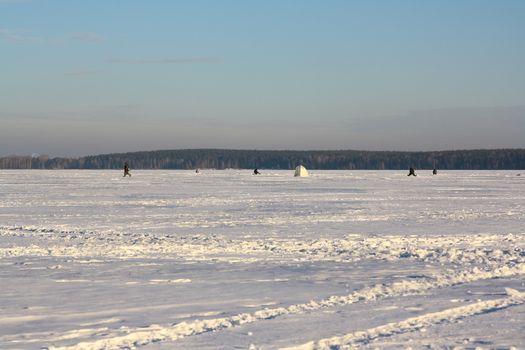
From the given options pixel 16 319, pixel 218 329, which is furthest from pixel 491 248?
pixel 16 319

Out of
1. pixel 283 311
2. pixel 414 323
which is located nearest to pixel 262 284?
pixel 283 311

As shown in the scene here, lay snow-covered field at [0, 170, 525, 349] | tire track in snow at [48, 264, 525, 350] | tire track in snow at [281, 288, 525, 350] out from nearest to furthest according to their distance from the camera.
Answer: tire track in snow at [281, 288, 525, 350], tire track in snow at [48, 264, 525, 350], snow-covered field at [0, 170, 525, 349]

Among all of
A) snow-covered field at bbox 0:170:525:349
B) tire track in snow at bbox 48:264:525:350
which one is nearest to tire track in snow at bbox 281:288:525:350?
snow-covered field at bbox 0:170:525:349

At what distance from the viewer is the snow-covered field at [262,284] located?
6344 mm

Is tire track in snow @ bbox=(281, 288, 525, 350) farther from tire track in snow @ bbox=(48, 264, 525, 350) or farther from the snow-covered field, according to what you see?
tire track in snow @ bbox=(48, 264, 525, 350)

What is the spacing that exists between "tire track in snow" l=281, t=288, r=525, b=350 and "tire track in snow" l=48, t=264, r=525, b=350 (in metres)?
0.32

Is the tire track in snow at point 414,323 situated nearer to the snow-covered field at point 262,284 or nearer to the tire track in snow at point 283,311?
the snow-covered field at point 262,284

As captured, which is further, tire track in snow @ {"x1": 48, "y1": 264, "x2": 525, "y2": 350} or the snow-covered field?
the snow-covered field

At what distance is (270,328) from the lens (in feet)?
21.6

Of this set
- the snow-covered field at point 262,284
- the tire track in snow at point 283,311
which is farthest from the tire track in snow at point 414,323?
the tire track in snow at point 283,311

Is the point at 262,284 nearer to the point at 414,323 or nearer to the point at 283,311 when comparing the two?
the point at 283,311

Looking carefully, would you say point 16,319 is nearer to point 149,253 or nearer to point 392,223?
point 149,253

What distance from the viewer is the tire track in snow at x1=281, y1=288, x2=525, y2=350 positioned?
6.02 meters

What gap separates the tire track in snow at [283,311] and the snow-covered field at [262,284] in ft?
0.05
